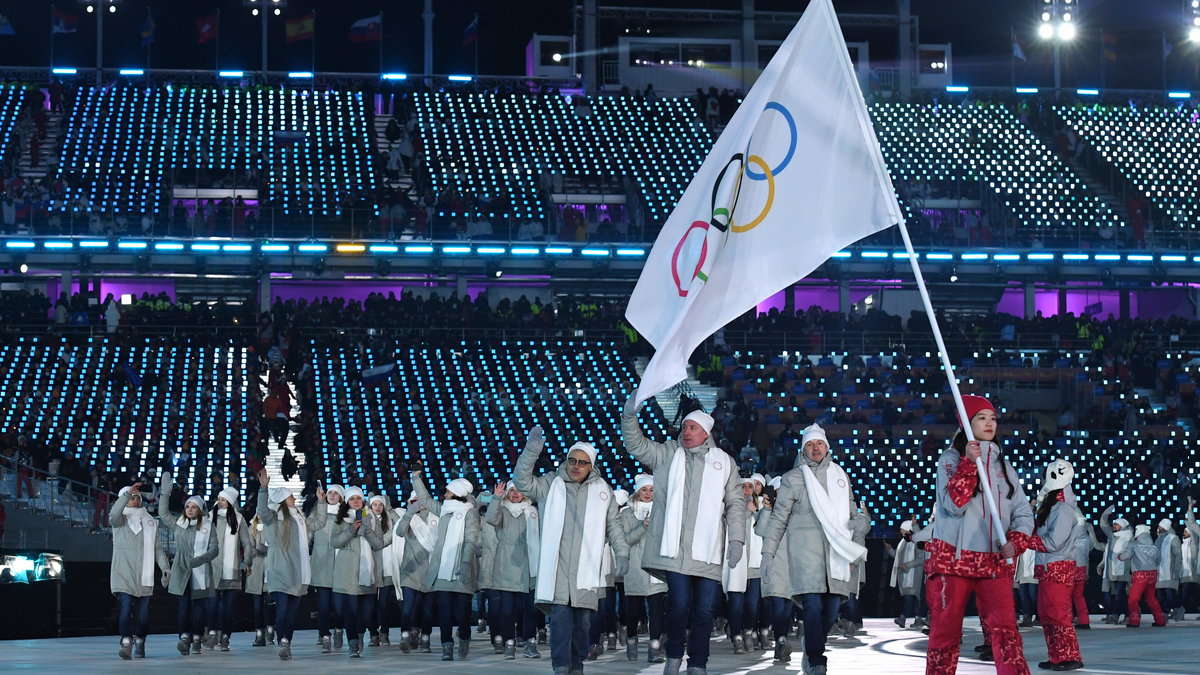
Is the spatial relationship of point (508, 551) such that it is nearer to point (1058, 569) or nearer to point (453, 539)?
point (453, 539)

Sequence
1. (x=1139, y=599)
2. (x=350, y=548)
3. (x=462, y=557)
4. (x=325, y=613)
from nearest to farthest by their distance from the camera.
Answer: (x=462, y=557)
(x=350, y=548)
(x=325, y=613)
(x=1139, y=599)

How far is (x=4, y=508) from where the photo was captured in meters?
27.2

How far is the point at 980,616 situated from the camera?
969 cm

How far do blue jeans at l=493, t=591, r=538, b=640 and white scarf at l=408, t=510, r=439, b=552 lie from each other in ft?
3.32

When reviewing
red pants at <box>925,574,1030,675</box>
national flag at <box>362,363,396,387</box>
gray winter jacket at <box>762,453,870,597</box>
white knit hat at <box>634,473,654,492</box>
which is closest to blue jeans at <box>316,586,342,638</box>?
white knit hat at <box>634,473,654,492</box>

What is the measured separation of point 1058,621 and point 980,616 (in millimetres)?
3927

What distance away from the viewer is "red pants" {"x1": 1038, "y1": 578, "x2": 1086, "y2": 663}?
13062 mm

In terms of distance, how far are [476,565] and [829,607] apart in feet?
17.6

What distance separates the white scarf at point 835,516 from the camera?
11938mm

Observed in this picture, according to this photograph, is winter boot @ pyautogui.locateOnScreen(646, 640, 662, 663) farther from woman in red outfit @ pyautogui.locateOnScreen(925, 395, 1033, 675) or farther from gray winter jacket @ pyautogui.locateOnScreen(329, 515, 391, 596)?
woman in red outfit @ pyautogui.locateOnScreen(925, 395, 1033, 675)

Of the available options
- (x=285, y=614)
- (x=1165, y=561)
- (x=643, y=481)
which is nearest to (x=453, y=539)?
(x=285, y=614)

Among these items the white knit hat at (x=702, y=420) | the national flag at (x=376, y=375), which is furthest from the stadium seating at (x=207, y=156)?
→ the white knit hat at (x=702, y=420)

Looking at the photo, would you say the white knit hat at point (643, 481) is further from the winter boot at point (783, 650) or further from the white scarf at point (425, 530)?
the winter boot at point (783, 650)

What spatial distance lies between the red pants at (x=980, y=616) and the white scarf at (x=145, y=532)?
30.7 feet
